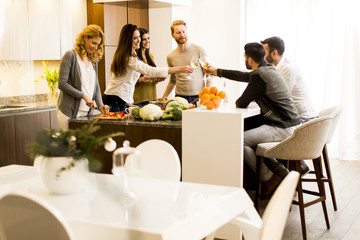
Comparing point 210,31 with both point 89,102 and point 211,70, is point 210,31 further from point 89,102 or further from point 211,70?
point 89,102

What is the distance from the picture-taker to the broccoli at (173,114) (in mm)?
4113

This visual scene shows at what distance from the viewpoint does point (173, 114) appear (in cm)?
412

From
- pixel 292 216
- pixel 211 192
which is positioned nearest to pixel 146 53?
pixel 292 216

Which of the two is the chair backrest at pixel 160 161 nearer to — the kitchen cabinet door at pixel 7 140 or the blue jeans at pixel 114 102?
the blue jeans at pixel 114 102

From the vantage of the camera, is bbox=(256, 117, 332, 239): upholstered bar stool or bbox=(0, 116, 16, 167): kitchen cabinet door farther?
bbox=(0, 116, 16, 167): kitchen cabinet door

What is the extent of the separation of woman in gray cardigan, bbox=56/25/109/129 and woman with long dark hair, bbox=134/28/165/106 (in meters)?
0.70

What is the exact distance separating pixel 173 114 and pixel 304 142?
103 cm

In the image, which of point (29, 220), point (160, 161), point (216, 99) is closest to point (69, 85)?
point (216, 99)

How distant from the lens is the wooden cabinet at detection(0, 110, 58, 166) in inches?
201

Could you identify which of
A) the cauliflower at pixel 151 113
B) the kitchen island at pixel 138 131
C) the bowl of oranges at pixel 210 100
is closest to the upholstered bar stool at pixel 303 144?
the bowl of oranges at pixel 210 100

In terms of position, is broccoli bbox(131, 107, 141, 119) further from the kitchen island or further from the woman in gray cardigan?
the woman in gray cardigan

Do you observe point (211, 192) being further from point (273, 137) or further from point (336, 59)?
point (336, 59)

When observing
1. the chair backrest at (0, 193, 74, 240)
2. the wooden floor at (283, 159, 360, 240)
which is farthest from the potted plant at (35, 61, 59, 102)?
the chair backrest at (0, 193, 74, 240)

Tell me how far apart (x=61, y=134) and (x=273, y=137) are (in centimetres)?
227
